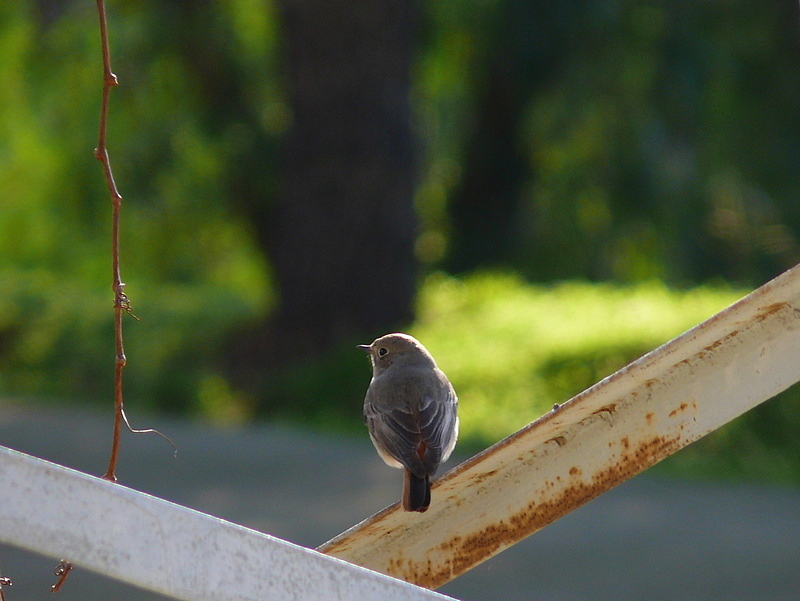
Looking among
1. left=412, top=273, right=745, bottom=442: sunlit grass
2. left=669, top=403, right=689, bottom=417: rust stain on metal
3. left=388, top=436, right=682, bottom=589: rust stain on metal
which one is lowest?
left=412, top=273, right=745, bottom=442: sunlit grass

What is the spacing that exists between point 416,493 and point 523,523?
0.69 meters

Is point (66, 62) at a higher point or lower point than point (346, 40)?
lower

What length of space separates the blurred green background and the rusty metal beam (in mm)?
7617

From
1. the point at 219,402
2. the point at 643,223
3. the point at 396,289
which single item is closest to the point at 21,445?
the point at 219,402

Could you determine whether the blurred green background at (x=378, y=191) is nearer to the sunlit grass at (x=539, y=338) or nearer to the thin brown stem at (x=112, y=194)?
the sunlit grass at (x=539, y=338)

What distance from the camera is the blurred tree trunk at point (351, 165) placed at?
1253 centimetres

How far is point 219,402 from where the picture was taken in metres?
13.5

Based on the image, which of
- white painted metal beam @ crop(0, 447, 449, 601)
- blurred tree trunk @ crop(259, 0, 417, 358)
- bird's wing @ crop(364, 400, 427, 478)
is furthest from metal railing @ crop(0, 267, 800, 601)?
blurred tree trunk @ crop(259, 0, 417, 358)

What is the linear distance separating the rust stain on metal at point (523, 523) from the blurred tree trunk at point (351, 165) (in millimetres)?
9967

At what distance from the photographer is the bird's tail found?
111 inches

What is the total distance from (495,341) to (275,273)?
2.71 meters

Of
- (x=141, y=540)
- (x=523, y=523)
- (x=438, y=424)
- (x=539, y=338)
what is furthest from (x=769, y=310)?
(x=539, y=338)

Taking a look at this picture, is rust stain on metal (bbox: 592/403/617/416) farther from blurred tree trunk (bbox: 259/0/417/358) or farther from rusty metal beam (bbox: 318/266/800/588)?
blurred tree trunk (bbox: 259/0/417/358)

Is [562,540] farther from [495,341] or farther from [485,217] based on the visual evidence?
[485,217]
